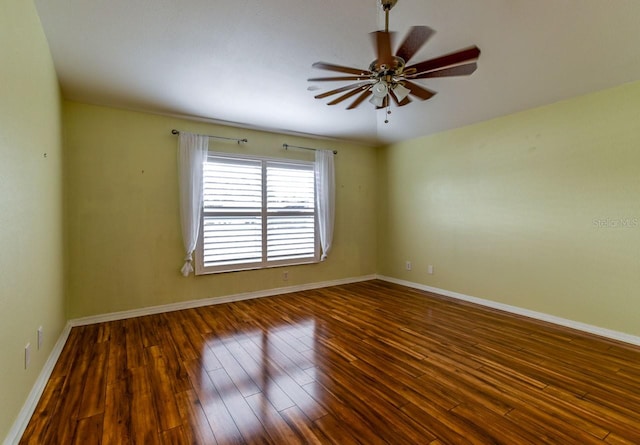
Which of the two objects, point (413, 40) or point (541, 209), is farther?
point (541, 209)

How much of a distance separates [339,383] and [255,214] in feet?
9.01

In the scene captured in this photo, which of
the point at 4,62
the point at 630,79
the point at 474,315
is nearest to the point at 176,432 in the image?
the point at 4,62

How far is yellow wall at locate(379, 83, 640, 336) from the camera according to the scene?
292 centimetres

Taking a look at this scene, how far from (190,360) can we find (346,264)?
127 inches

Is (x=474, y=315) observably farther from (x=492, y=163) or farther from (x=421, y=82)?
(x=421, y=82)

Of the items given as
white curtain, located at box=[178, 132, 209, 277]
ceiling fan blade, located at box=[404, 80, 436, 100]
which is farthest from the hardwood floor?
ceiling fan blade, located at box=[404, 80, 436, 100]

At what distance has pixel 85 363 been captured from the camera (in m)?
2.44

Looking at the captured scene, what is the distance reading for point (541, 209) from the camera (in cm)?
347

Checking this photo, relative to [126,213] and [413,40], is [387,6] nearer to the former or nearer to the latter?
[413,40]

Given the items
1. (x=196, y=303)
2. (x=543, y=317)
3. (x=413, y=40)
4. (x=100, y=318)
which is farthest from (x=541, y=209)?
(x=100, y=318)

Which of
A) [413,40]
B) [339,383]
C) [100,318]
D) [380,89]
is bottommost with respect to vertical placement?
[339,383]

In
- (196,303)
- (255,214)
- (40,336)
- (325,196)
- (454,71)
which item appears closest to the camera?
(454,71)

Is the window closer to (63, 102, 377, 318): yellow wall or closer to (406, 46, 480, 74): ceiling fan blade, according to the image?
(63, 102, 377, 318): yellow wall

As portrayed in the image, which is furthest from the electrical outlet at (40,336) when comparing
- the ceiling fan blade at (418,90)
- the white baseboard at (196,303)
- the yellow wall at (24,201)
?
the ceiling fan blade at (418,90)
